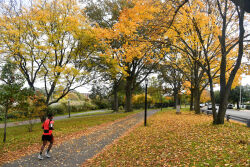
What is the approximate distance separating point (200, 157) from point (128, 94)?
22.1 m

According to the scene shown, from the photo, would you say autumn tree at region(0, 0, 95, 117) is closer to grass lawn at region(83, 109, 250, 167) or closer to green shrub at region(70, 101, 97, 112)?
grass lawn at region(83, 109, 250, 167)

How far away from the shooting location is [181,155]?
5660 mm

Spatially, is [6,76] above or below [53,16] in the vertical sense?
below

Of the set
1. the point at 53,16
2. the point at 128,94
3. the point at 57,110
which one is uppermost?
the point at 53,16

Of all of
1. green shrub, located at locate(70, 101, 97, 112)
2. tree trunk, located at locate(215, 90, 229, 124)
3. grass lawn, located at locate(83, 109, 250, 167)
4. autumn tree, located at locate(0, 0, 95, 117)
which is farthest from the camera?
green shrub, located at locate(70, 101, 97, 112)

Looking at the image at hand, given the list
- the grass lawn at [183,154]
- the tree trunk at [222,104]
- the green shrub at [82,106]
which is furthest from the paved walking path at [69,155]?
the green shrub at [82,106]

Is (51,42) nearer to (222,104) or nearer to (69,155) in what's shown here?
(69,155)

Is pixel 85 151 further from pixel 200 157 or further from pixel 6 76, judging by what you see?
pixel 6 76

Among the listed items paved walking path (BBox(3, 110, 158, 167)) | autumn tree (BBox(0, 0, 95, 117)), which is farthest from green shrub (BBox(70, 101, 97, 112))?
paved walking path (BBox(3, 110, 158, 167))

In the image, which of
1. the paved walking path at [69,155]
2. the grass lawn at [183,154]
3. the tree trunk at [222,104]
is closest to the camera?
the grass lawn at [183,154]

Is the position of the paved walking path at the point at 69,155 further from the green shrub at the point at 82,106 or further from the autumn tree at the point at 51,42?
the green shrub at the point at 82,106

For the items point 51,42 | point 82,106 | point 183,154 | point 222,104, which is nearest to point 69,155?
point 183,154

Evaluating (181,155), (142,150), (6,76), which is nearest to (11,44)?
(6,76)

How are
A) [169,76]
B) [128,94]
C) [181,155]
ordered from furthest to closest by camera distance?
1. [169,76]
2. [128,94]
3. [181,155]
